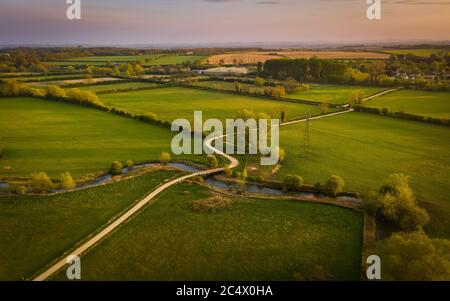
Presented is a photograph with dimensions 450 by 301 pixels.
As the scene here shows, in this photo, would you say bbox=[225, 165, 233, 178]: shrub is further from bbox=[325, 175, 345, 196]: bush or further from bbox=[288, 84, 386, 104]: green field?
bbox=[288, 84, 386, 104]: green field

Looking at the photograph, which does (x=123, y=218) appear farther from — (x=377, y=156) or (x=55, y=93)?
(x=55, y=93)

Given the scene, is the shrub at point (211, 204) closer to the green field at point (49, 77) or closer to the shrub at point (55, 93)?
the shrub at point (55, 93)

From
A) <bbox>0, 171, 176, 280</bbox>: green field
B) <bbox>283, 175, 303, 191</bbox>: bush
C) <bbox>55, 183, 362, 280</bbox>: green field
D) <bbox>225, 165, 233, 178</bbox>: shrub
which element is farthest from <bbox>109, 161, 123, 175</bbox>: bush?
<bbox>283, 175, 303, 191</bbox>: bush

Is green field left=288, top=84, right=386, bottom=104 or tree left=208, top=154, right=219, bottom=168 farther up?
green field left=288, top=84, right=386, bottom=104

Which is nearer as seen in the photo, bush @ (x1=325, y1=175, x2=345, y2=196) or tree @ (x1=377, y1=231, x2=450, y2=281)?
tree @ (x1=377, y1=231, x2=450, y2=281)

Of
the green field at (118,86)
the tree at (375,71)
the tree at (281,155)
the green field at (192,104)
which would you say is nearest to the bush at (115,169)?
the tree at (281,155)
